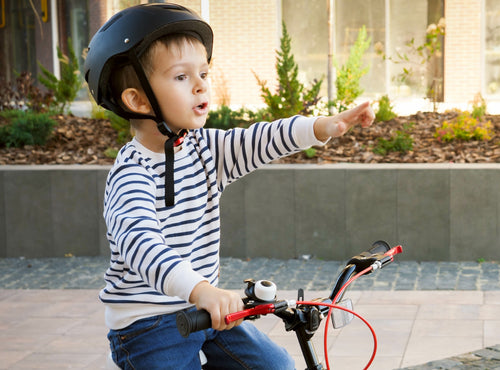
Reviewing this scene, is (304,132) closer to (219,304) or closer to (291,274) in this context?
(219,304)

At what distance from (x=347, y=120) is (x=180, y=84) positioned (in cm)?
49

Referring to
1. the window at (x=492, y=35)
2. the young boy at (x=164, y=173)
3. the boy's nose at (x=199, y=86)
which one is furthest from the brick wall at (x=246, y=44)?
the boy's nose at (x=199, y=86)

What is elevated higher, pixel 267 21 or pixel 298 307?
pixel 267 21

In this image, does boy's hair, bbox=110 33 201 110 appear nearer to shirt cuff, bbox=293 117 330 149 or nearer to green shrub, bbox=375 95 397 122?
shirt cuff, bbox=293 117 330 149

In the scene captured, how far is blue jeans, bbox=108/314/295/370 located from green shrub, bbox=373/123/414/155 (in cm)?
610

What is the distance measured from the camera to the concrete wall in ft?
23.5

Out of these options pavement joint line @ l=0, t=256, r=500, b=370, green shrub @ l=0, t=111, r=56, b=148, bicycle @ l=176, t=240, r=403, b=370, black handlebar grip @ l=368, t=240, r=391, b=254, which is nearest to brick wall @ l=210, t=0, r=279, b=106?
green shrub @ l=0, t=111, r=56, b=148

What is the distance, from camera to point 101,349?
5.04m

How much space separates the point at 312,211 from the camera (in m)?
7.39

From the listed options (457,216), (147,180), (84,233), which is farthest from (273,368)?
(84,233)

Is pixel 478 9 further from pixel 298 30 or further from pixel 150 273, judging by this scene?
pixel 150 273

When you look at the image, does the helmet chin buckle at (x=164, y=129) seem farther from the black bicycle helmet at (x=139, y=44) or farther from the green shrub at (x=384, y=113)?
the green shrub at (x=384, y=113)

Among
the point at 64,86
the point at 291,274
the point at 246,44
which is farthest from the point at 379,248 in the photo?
the point at 246,44

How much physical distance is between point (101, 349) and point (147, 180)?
308cm
